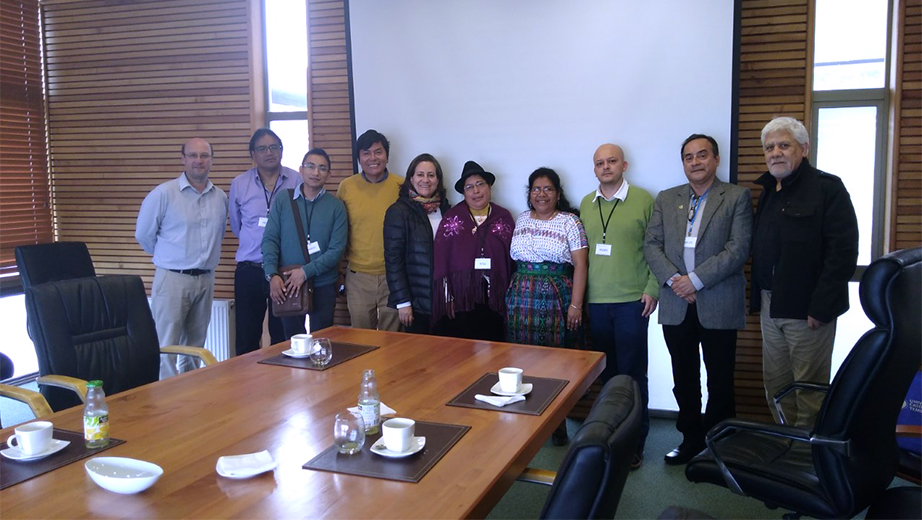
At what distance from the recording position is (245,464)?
5.52 ft

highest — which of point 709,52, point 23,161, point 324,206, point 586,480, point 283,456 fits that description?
point 709,52

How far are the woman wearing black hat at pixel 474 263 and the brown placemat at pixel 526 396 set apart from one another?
Result: 1.51m

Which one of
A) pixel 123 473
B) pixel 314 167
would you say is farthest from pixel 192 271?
pixel 123 473

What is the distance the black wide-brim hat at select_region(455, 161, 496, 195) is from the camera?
4188 mm

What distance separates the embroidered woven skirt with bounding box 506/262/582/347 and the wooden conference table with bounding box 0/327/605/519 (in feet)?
2.75

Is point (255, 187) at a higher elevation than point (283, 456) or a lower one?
higher

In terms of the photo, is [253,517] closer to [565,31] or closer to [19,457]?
[19,457]

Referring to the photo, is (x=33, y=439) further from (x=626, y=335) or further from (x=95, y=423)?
(x=626, y=335)

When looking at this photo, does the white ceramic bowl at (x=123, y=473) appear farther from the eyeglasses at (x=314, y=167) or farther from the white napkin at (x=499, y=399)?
the eyeglasses at (x=314, y=167)

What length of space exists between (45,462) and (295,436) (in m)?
0.63

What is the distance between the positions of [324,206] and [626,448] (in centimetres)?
345

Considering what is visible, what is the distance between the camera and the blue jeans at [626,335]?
12.9 feet

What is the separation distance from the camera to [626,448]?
4.01 feet

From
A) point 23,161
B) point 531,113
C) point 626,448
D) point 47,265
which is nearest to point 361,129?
point 531,113
